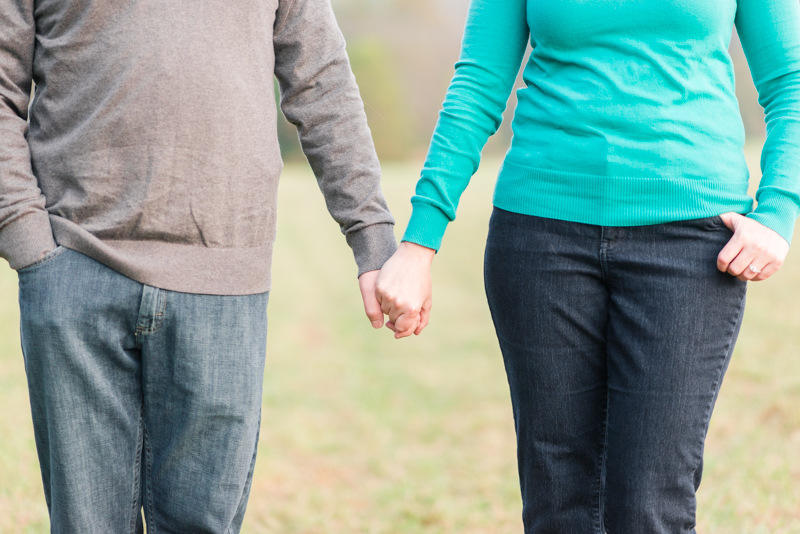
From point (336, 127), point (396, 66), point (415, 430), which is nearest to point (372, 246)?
point (336, 127)

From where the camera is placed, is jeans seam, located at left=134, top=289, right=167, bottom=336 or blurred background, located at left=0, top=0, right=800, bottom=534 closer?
jeans seam, located at left=134, top=289, right=167, bottom=336

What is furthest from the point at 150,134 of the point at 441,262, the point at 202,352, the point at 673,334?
the point at 441,262

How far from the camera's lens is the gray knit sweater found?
1337mm

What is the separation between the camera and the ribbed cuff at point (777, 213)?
4.38ft

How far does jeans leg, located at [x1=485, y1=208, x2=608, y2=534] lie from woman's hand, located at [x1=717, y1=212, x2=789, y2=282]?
0.23 meters

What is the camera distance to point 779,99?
1.39 meters

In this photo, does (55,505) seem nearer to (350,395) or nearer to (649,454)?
(649,454)

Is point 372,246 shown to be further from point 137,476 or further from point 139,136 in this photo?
point 137,476

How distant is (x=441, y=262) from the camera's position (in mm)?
13203

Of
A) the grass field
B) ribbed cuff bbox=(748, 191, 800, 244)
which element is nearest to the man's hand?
ribbed cuff bbox=(748, 191, 800, 244)

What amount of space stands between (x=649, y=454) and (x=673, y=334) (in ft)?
0.73

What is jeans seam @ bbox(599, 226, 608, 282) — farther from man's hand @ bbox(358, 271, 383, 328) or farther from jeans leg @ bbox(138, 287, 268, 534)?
jeans leg @ bbox(138, 287, 268, 534)

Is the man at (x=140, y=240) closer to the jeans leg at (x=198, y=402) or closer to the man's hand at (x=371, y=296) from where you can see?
the jeans leg at (x=198, y=402)

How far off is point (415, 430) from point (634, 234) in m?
4.38
